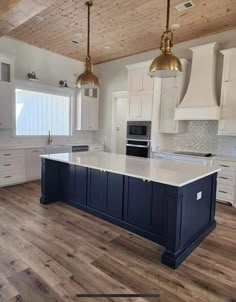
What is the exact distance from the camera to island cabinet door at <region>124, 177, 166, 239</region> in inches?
95.4

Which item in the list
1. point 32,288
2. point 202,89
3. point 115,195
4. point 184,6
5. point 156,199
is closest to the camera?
point 32,288

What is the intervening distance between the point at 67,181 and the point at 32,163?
5.80 ft

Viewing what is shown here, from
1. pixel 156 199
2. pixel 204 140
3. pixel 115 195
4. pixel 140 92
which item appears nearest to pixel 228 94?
pixel 204 140

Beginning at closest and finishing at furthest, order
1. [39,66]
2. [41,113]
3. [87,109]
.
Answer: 1. [39,66]
2. [41,113]
3. [87,109]

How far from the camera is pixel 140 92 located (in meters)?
4.96

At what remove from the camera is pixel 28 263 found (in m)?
2.13

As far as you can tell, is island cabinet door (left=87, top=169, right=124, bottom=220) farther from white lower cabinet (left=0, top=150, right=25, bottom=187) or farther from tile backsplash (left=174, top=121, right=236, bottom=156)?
tile backsplash (left=174, top=121, right=236, bottom=156)

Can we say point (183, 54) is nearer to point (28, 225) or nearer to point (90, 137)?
point (90, 137)

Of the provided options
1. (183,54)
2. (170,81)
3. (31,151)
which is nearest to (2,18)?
(31,151)

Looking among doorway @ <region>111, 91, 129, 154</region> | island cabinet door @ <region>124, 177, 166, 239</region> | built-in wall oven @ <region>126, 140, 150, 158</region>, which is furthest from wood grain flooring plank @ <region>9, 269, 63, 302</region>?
doorway @ <region>111, 91, 129, 154</region>

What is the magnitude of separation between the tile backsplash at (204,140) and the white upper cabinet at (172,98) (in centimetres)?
22

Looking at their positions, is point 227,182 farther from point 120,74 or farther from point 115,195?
point 120,74

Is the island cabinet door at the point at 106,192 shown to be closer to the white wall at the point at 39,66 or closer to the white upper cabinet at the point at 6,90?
the white upper cabinet at the point at 6,90

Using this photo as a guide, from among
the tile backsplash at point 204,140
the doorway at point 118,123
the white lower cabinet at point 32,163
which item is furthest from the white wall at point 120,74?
the white lower cabinet at point 32,163
